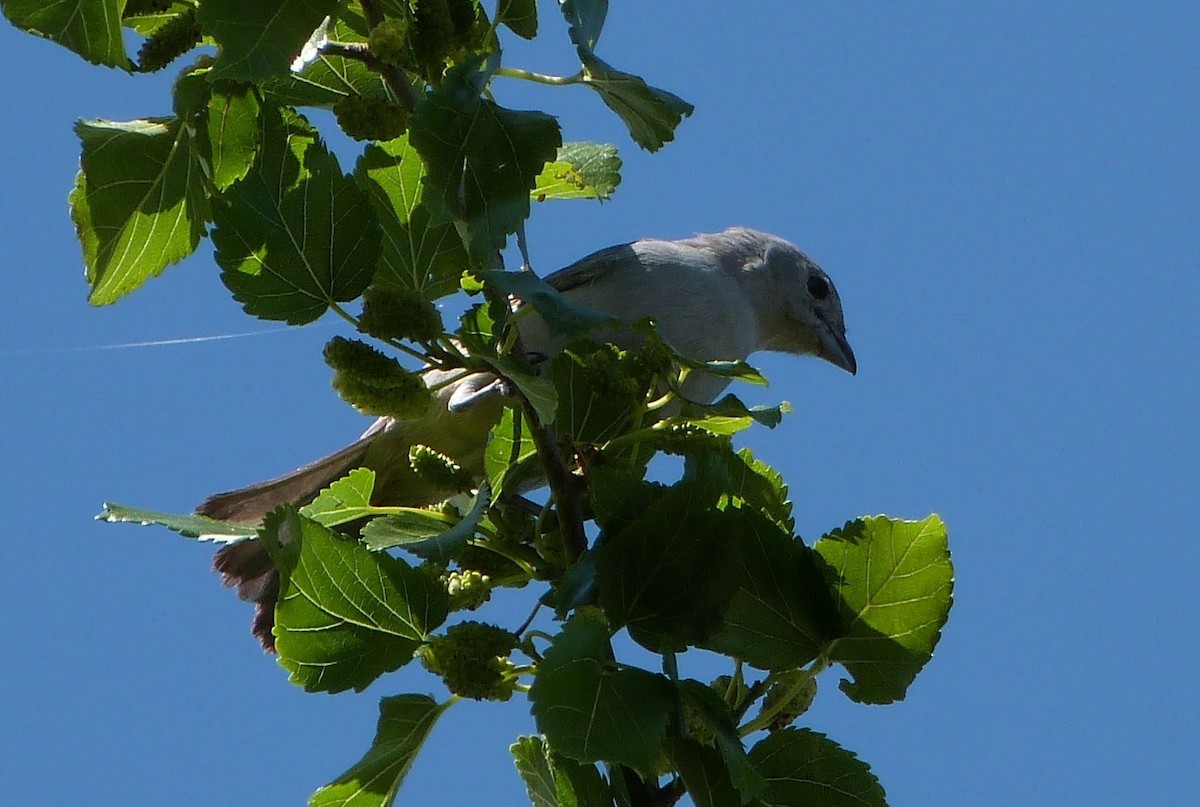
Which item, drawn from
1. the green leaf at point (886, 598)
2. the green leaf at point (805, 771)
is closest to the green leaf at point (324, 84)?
the green leaf at point (886, 598)

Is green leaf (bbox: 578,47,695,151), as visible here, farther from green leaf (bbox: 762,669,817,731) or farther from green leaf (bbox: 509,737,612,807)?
green leaf (bbox: 509,737,612,807)

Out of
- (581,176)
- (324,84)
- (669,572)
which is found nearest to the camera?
(669,572)

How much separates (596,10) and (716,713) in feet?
5.15

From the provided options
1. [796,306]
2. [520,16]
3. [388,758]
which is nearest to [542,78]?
[520,16]

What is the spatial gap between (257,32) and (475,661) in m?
1.23

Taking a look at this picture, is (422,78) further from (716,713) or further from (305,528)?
(716,713)

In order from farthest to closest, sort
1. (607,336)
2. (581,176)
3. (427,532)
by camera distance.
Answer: (607,336)
(581,176)
(427,532)

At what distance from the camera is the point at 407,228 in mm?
2914

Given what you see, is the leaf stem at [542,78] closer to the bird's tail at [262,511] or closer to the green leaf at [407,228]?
the green leaf at [407,228]

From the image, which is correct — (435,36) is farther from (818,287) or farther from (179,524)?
(818,287)

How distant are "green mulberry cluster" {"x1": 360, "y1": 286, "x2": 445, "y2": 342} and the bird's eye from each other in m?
4.48

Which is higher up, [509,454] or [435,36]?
[435,36]

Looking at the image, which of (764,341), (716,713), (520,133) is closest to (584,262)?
(764,341)

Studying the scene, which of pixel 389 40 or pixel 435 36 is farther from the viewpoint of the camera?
pixel 435 36
